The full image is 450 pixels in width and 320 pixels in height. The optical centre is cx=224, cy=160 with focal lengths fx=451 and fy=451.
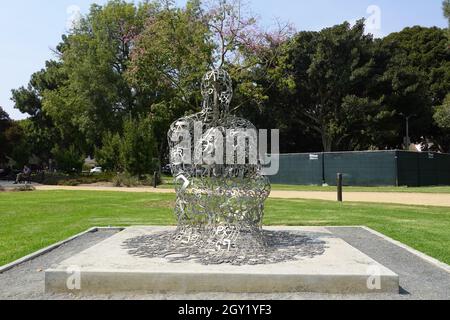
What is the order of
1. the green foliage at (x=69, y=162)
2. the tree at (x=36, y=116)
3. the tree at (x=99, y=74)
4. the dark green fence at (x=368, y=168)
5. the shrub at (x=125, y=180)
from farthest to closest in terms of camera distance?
the tree at (x=36, y=116)
the tree at (x=99, y=74)
the green foliage at (x=69, y=162)
the shrub at (x=125, y=180)
the dark green fence at (x=368, y=168)

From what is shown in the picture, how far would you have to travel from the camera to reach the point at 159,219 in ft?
37.7

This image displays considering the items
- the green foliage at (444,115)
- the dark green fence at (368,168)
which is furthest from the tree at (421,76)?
the dark green fence at (368,168)

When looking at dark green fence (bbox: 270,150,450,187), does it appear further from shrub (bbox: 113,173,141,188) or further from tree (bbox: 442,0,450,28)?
shrub (bbox: 113,173,141,188)

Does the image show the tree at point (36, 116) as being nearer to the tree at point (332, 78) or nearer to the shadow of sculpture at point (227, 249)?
the tree at point (332, 78)

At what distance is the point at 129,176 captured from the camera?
94.3 feet

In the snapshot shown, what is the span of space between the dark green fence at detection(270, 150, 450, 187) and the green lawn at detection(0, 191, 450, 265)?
1126cm

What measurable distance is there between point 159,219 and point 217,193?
562 cm

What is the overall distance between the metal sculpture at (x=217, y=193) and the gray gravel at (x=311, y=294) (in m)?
0.88

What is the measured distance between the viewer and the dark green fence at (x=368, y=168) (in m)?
25.3

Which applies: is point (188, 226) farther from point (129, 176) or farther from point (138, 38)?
point (129, 176)

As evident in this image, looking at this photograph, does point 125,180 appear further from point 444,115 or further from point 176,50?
point 444,115

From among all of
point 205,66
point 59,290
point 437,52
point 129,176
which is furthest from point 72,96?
point 59,290

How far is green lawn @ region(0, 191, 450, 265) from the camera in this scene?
842 centimetres

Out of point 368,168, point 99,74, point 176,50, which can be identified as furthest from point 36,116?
point 176,50
